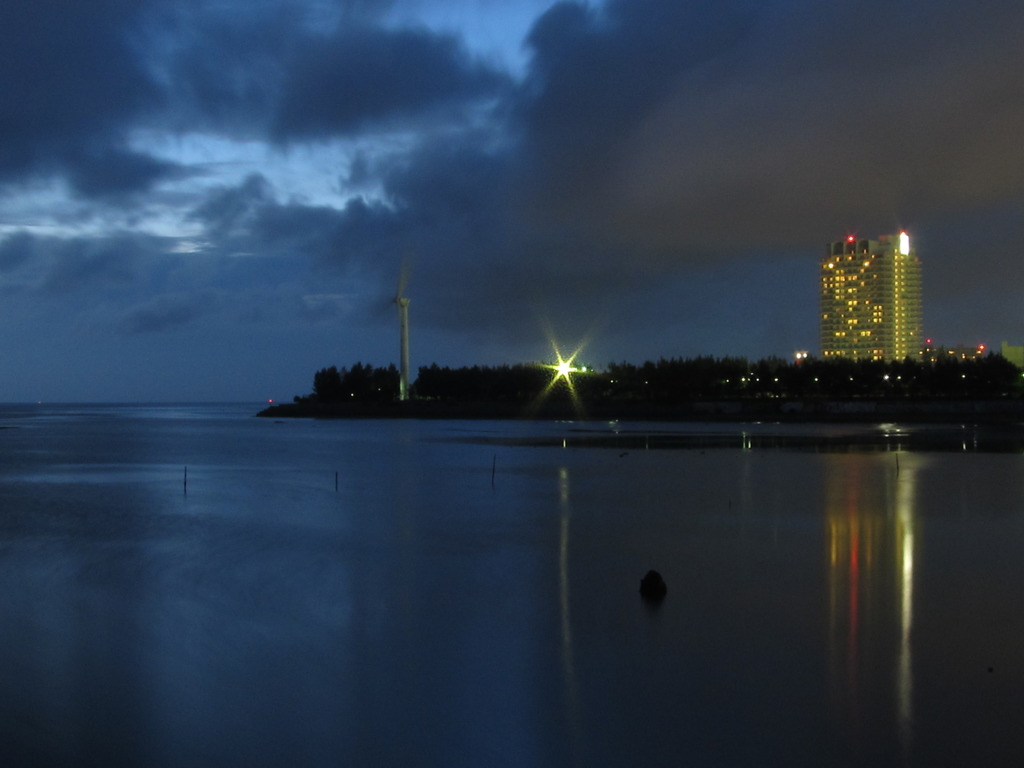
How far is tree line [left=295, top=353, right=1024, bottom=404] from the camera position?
12756 centimetres

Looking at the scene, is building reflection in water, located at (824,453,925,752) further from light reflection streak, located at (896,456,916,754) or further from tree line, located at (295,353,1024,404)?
tree line, located at (295,353,1024,404)

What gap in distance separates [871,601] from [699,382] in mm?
130856

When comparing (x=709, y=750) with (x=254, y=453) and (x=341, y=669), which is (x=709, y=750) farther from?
(x=254, y=453)

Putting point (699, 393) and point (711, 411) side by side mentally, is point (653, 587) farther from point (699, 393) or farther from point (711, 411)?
point (699, 393)

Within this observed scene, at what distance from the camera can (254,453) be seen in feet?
193

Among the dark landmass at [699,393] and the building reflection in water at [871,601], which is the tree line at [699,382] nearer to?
the dark landmass at [699,393]

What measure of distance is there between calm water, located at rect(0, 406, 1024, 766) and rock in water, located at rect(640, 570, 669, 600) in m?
0.39

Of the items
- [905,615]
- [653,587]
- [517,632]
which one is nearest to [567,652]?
[517,632]

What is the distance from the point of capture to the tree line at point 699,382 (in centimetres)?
12756

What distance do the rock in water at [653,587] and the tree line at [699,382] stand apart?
110 meters

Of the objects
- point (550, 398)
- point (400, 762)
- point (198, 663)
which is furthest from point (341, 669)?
point (550, 398)

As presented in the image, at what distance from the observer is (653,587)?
15523 millimetres

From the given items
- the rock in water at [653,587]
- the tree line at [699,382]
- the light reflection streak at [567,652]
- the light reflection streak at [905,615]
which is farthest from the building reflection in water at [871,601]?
the tree line at [699,382]

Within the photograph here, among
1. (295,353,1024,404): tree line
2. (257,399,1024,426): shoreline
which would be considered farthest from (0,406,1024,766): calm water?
(295,353,1024,404): tree line
